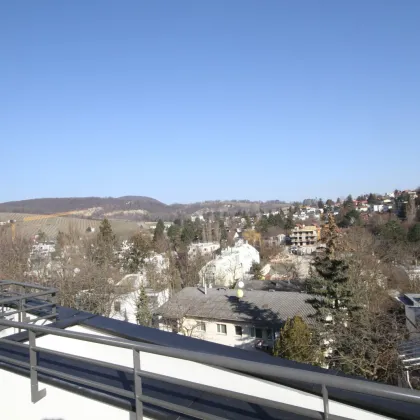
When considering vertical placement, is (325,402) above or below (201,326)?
above

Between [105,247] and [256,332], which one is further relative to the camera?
[105,247]

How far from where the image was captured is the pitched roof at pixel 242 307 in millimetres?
20656

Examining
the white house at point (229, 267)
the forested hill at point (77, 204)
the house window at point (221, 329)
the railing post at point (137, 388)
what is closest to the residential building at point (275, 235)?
the white house at point (229, 267)

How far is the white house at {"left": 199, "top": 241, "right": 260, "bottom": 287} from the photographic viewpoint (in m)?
37.2

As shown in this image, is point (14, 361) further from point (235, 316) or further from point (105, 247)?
point (105, 247)

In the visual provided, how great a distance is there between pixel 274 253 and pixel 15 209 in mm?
35394

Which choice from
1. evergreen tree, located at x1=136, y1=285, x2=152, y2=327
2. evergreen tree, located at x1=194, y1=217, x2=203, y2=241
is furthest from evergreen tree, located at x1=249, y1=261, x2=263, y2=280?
evergreen tree, located at x1=194, y1=217, x2=203, y2=241

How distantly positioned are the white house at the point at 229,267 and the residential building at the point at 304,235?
2290 cm

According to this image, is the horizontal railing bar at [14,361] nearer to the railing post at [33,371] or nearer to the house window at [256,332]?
the railing post at [33,371]

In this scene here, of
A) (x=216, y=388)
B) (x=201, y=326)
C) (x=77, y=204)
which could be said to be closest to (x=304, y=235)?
(x=77, y=204)

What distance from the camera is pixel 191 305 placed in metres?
23.1

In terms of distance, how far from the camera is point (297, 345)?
13.7 metres

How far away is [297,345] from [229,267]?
Answer: 27.7m

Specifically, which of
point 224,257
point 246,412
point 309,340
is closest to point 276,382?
point 246,412
